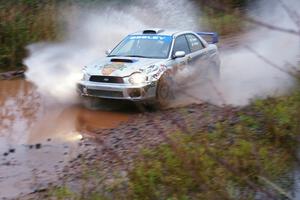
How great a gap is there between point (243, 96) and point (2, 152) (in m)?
4.74

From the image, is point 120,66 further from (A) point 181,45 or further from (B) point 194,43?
(B) point 194,43

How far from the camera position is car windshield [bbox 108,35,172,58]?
1003 centimetres

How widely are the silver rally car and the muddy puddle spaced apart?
1.61 ft

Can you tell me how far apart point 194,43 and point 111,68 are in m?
2.35

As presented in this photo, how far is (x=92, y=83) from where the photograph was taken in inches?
371

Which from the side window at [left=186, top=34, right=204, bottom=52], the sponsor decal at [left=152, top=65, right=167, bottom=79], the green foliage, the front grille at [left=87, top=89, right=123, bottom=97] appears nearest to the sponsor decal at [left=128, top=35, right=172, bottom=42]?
the side window at [left=186, top=34, right=204, bottom=52]

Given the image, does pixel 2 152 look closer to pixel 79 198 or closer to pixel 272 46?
pixel 79 198

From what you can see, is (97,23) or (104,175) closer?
(104,175)

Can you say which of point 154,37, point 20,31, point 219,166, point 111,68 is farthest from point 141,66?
point 20,31

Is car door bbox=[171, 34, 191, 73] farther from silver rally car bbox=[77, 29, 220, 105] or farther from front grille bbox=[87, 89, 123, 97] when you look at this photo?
front grille bbox=[87, 89, 123, 97]

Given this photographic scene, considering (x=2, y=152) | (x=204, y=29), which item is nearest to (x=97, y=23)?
(x=204, y=29)

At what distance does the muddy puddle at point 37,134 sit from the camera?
629 cm

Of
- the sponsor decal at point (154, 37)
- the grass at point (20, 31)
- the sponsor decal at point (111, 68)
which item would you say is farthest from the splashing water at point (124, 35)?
the sponsor decal at point (111, 68)

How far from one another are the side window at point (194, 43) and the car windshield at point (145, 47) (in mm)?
693
